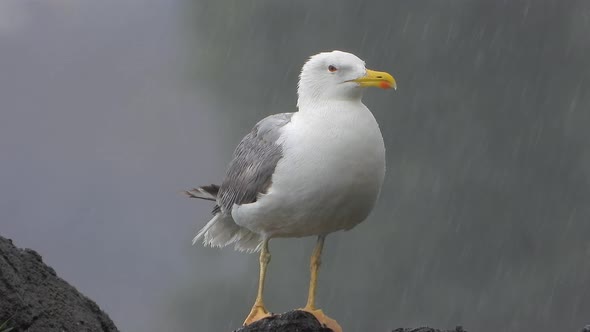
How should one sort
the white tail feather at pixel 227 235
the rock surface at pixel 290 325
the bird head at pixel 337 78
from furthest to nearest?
1. the white tail feather at pixel 227 235
2. the bird head at pixel 337 78
3. the rock surface at pixel 290 325

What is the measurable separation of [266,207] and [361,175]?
83 centimetres

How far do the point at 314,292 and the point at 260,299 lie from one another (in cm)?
46

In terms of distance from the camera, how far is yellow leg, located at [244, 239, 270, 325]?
283 inches

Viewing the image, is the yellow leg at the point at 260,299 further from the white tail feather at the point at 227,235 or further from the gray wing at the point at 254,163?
the white tail feather at the point at 227,235

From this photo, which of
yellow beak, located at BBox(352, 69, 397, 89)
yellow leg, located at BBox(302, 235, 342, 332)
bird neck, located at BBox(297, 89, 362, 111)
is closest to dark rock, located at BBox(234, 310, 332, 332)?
yellow leg, located at BBox(302, 235, 342, 332)

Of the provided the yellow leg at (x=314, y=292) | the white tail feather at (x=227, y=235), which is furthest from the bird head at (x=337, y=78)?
the white tail feather at (x=227, y=235)

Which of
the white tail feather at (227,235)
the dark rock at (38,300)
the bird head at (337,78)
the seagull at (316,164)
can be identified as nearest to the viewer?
the dark rock at (38,300)

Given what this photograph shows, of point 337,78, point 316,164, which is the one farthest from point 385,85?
point 316,164

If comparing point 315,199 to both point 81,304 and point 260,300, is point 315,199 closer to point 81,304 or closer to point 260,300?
point 260,300

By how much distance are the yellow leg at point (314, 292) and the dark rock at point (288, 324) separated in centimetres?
22

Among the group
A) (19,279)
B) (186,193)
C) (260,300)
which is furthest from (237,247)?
(19,279)

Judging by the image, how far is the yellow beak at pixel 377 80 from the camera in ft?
22.4

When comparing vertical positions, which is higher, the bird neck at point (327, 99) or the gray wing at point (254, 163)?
the bird neck at point (327, 99)

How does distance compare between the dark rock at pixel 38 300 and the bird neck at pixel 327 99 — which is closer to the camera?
the dark rock at pixel 38 300
